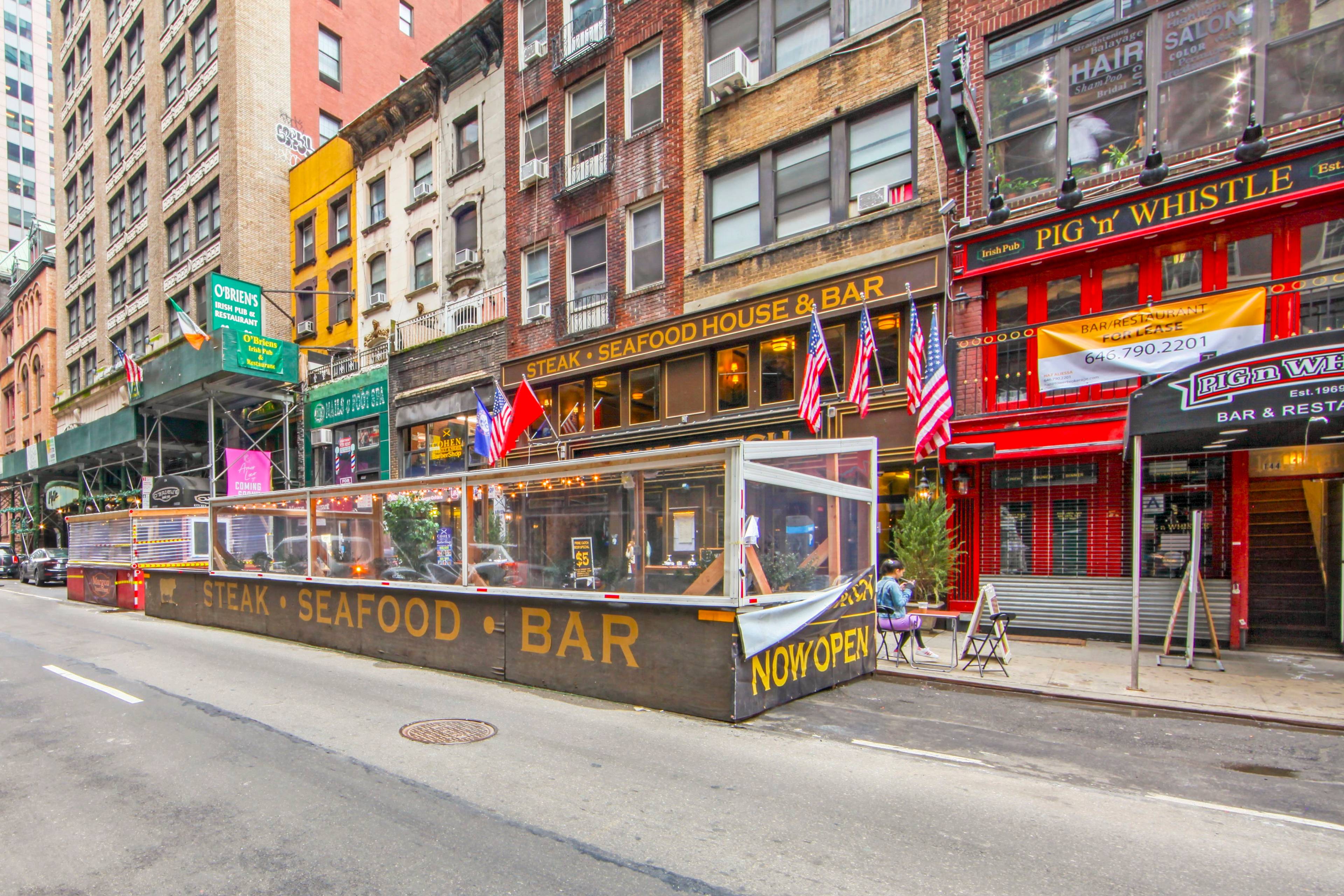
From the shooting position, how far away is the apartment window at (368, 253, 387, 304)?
2614 cm

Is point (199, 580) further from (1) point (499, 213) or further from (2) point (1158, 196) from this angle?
(2) point (1158, 196)

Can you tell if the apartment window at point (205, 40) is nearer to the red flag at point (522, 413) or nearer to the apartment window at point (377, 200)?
the apartment window at point (377, 200)

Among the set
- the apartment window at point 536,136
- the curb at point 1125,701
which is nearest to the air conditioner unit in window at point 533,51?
the apartment window at point 536,136

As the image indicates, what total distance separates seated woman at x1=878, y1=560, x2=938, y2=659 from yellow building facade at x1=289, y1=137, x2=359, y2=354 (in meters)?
22.4

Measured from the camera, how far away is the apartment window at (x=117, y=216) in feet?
132

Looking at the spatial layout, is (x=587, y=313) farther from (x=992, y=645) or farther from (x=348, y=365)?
(x=992, y=645)

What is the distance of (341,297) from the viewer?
27828 millimetres

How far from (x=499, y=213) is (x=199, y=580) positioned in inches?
507

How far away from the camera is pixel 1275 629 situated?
11375 mm

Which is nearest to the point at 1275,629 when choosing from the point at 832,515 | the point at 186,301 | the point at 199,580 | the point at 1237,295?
the point at 1237,295

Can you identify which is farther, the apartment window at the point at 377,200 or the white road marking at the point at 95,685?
the apartment window at the point at 377,200

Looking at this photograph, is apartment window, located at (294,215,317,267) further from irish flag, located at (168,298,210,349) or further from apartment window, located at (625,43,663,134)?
apartment window, located at (625,43,663,134)

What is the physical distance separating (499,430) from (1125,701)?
13.8m

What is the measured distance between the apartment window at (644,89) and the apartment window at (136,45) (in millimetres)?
32998
